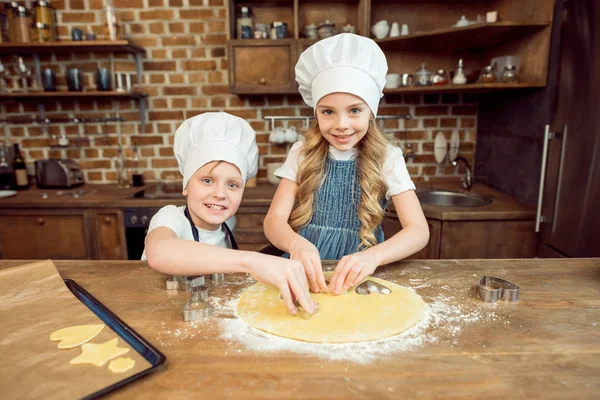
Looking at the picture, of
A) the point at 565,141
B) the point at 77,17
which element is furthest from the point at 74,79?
the point at 565,141

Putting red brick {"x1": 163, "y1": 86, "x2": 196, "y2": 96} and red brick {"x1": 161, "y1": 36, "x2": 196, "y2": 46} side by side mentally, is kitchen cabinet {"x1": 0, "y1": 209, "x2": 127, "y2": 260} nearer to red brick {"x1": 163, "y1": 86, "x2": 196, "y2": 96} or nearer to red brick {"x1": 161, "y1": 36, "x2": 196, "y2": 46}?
red brick {"x1": 163, "y1": 86, "x2": 196, "y2": 96}

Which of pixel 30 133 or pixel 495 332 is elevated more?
pixel 30 133

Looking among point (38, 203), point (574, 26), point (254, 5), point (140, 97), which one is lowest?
point (38, 203)

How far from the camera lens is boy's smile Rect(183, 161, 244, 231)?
1076mm

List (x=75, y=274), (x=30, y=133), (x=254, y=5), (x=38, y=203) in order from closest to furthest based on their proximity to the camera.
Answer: (x=75, y=274), (x=38, y=203), (x=254, y=5), (x=30, y=133)

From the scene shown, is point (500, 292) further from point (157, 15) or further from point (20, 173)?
point (20, 173)

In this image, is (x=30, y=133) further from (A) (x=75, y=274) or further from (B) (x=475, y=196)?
(B) (x=475, y=196)

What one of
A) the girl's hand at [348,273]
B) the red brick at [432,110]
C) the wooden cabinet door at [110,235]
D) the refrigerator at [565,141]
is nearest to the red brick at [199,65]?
the wooden cabinet door at [110,235]

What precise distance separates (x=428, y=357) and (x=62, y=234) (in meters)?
2.15

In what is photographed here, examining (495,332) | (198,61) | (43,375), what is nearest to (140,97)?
(198,61)

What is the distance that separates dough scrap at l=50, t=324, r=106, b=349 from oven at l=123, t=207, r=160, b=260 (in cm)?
146

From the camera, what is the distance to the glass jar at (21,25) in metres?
2.21

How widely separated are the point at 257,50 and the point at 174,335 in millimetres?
1832

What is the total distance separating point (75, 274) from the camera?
974 millimetres
